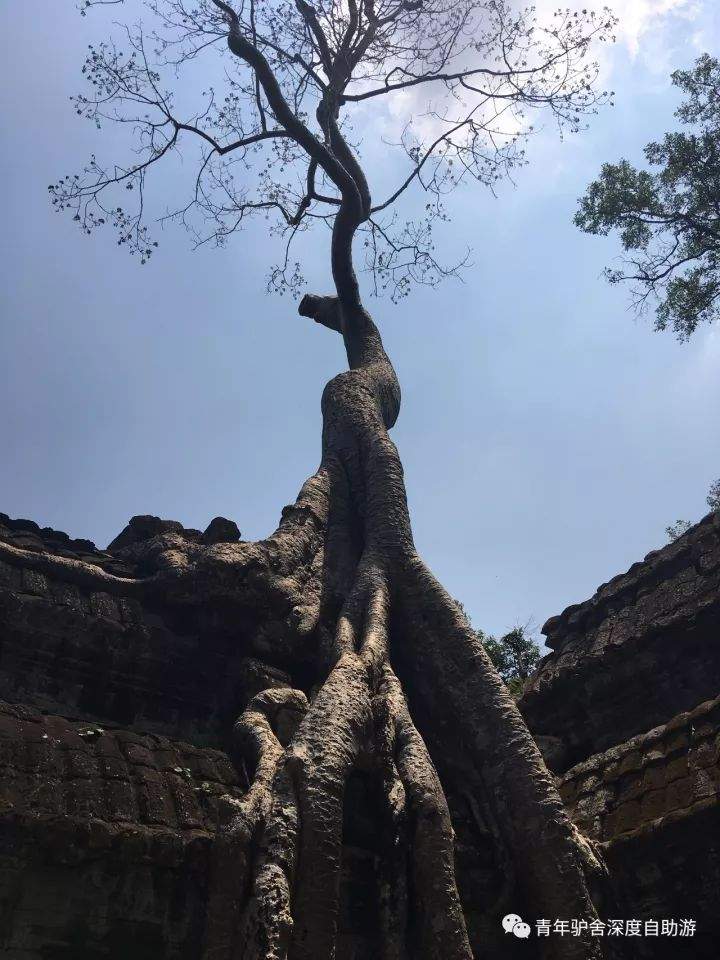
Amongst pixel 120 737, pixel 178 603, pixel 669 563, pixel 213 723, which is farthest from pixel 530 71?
pixel 120 737

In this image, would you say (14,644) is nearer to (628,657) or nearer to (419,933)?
(419,933)

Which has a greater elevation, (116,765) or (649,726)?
(649,726)

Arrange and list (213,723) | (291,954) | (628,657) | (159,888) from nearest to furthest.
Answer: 1. (159,888)
2. (291,954)
3. (213,723)
4. (628,657)

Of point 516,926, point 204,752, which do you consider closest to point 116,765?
point 204,752

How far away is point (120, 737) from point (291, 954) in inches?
42.5

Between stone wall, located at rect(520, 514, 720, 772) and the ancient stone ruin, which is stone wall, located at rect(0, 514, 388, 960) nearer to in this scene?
the ancient stone ruin

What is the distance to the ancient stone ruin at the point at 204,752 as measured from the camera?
2500mm

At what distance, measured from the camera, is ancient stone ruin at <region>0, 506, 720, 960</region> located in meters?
2.50

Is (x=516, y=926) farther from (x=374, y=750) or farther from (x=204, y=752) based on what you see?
(x=204, y=752)

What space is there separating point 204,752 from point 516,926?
5.53 ft

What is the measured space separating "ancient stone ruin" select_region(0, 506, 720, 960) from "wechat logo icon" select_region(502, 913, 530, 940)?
0.05 meters

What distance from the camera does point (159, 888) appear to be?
8.62ft

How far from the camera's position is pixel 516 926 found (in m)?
3.59

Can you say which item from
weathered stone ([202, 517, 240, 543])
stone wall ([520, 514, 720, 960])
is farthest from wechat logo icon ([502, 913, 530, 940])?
weathered stone ([202, 517, 240, 543])
